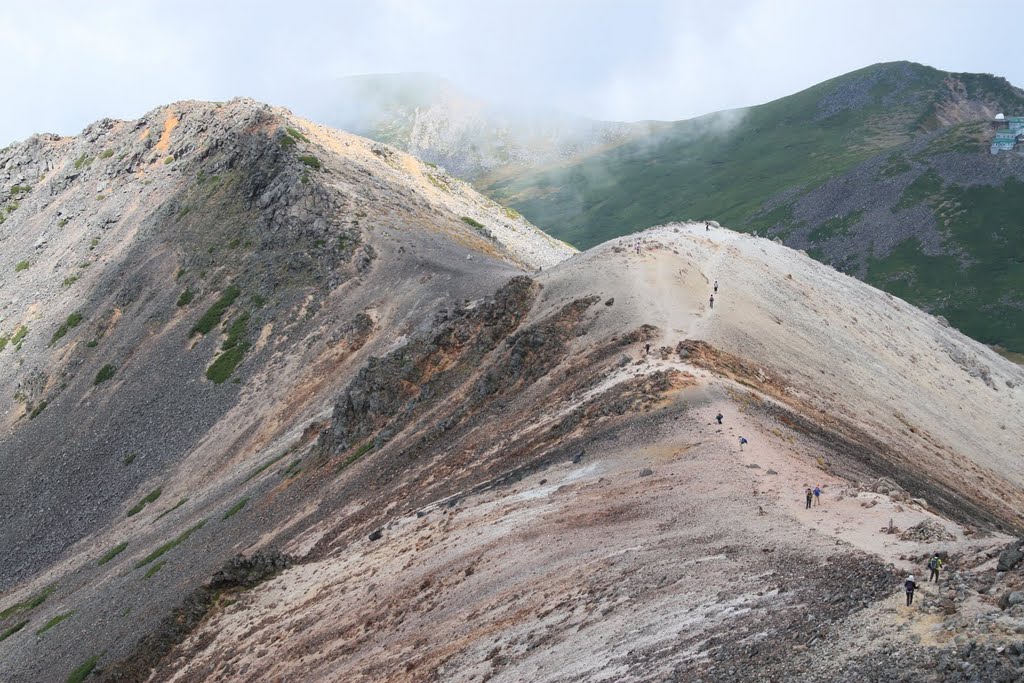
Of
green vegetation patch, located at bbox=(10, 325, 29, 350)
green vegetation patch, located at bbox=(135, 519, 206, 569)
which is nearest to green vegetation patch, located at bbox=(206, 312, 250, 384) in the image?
green vegetation patch, located at bbox=(135, 519, 206, 569)

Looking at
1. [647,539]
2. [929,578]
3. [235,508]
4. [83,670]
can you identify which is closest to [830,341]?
[647,539]

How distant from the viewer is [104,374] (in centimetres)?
10094

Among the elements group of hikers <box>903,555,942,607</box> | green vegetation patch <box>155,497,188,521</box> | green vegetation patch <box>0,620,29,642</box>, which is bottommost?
green vegetation patch <box>0,620,29,642</box>

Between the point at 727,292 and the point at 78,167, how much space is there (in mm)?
123075

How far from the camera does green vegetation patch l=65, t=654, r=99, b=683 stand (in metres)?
51.3

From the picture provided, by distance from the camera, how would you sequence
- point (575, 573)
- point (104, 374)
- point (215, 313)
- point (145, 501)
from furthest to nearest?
1. point (215, 313)
2. point (104, 374)
3. point (145, 501)
4. point (575, 573)

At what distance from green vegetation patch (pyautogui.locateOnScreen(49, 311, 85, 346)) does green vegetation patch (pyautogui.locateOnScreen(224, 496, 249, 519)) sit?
5768 cm

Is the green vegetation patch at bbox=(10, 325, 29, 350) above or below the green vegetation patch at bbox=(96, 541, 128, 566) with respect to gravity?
above

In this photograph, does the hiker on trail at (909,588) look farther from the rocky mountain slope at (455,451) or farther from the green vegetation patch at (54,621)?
the green vegetation patch at (54,621)

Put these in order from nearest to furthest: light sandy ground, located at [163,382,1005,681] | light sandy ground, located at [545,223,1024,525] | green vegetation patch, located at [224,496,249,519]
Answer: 1. light sandy ground, located at [163,382,1005,681]
2. light sandy ground, located at [545,223,1024,525]
3. green vegetation patch, located at [224,496,249,519]

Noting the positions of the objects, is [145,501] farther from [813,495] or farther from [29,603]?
[813,495]

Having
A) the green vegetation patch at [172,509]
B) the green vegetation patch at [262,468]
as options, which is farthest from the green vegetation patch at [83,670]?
the green vegetation patch at [172,509]

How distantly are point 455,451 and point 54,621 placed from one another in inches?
1290

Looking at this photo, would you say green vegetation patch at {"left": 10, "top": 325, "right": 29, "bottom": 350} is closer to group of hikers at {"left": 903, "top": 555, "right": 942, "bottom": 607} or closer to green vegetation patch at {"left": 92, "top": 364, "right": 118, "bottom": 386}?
green vegetation patch at {"left": 92, "top": 364, "right": 118, "bottom": 386}
